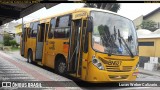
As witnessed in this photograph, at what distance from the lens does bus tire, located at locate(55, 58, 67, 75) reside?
969cm

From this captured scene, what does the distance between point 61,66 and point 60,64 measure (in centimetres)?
11

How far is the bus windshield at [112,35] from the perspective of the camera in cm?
832

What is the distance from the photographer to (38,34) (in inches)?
497

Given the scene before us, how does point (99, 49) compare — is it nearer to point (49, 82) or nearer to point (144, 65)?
point (49, 82)

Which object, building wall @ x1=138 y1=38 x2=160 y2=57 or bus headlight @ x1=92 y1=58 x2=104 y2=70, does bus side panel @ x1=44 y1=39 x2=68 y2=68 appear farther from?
building wall @ x1=138 y1=38 x2=160 y2=57

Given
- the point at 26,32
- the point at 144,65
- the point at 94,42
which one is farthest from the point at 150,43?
the point at 94,42

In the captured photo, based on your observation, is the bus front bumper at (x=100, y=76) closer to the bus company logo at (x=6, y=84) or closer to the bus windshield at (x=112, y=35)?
the bus windshield at (x=112, y=35)

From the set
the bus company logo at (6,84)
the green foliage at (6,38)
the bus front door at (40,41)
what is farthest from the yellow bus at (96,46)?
the green foliage at (6,38)

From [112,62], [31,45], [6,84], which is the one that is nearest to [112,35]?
[112,62]

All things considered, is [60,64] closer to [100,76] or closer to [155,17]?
[100,76]

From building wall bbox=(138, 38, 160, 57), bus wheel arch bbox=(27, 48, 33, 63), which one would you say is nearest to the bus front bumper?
bus wheel arch bbox=(27, 48, 33, 63)

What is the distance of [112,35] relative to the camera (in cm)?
851

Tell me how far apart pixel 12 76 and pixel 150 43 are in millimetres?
12205

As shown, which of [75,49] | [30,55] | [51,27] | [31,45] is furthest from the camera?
[30,55]
